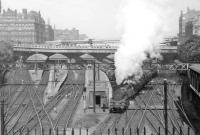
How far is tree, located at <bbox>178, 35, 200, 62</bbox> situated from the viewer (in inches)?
2311

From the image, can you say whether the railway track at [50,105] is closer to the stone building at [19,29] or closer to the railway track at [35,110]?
the railway track at [35,110]

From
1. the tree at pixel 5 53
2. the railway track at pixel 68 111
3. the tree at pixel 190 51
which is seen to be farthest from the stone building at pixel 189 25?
the railway track at pixel 68 111

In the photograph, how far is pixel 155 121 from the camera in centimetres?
2455

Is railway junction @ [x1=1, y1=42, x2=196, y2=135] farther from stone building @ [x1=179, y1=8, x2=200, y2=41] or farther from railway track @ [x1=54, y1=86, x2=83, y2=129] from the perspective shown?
stone building @ [x1=179, y1=8, x2=200, y2=41]

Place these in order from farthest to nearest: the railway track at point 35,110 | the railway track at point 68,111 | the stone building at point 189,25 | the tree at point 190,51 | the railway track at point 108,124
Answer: the stone building at point 189,25
the tree at point 190,51
the railway track at point 68,111
the railway track at point 35,110
the railway track at point 108,124

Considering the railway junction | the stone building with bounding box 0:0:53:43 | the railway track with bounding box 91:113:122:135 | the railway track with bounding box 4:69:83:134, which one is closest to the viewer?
the railway track with bounding box 91:113:122:135

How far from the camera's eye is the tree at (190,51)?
58688 millimetres

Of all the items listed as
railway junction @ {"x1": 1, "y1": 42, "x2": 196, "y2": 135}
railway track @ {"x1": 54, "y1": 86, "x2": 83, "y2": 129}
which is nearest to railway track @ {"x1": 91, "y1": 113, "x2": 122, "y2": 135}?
railway junction @ {"x1": 1, "y1": 42, "x2": 196, "y2": 135}

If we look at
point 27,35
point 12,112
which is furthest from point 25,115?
point 27,35

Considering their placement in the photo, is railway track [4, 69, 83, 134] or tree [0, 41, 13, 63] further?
tree [0, 41, 13, 63]

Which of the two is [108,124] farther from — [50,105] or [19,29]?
[19,29]

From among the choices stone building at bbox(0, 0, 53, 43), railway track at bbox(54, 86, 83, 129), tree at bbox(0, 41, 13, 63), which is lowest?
railway track at bbox(54, 86, 83, 129)

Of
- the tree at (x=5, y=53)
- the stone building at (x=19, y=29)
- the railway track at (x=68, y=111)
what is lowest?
the railway track at (x=68, y=111)

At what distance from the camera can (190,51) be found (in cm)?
6106
